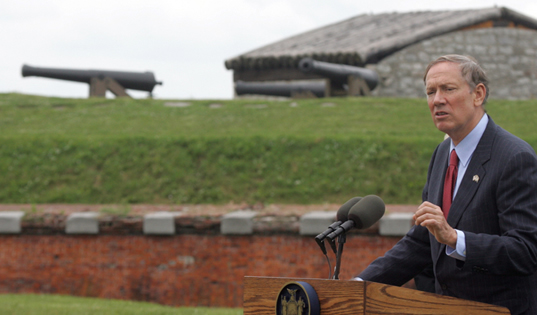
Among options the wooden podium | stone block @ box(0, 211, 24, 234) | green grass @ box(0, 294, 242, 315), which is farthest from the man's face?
stone block @ box(0, 211, 24, 234)

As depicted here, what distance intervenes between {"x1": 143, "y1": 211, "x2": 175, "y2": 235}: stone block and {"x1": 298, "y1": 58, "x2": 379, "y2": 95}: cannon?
7816 mm

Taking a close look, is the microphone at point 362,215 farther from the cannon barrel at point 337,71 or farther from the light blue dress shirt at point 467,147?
the cannon barrel at point 337,71

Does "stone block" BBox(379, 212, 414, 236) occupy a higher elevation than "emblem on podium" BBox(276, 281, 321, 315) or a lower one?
lower

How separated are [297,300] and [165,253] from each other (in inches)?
234

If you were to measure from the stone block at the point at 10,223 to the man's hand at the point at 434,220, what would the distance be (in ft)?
23.5

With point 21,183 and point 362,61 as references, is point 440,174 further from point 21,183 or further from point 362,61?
point 362,61

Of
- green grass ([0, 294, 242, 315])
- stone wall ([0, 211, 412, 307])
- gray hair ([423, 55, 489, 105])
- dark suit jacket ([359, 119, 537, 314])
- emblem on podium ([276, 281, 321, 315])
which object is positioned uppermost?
gray hair ([423, 55, 489, 105])

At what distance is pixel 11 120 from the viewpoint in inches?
510

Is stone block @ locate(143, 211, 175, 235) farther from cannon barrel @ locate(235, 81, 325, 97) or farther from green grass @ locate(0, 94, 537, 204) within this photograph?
cannon barrel @ locate(235, 81, 325, 97)

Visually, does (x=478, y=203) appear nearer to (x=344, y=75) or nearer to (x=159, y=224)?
(x=159, y=224)

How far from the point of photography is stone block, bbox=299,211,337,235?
7.43 metres

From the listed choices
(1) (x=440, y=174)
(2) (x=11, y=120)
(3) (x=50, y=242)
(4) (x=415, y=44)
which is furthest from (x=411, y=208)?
(4) (x=415, y=44)

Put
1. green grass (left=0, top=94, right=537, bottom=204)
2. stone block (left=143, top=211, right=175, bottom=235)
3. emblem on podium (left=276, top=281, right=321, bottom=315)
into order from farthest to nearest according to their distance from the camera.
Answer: green grass (left=0, top=94, right=537, bottom=204) → stone block (left=143, top=211, right=175, bottom=235) → emblem on podium (left=276, top=281, right=321, bottom=315)

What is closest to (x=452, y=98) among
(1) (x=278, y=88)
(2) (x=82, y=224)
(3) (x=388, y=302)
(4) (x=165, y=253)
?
(3) (x=388, y=302)
